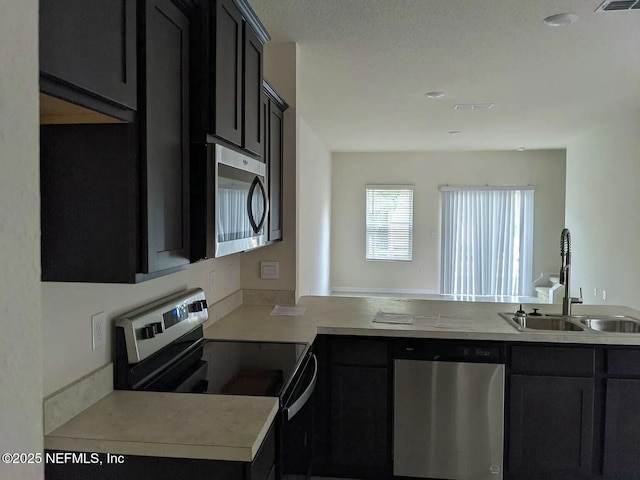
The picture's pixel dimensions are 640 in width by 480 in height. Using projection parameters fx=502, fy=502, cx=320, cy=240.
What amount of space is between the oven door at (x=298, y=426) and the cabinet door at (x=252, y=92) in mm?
1039

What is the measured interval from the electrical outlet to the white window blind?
7940mm

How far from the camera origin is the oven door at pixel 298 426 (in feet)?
5.78

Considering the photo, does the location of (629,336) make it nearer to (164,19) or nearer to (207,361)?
(207,361)

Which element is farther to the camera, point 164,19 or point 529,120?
point 529,120

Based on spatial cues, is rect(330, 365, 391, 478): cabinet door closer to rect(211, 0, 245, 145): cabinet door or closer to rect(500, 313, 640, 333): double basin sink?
rect(500, 313, 640, 333): double basin sink

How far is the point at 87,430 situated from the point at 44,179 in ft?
2.35

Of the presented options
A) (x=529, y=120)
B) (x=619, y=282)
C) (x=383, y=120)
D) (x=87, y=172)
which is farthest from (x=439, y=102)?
(x=87, y=172)

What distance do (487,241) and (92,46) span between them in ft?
28.6

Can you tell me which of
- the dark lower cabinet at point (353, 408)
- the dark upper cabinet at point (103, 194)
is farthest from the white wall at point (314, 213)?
the dark upper cabinet at point (103, 194)

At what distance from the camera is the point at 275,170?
3121mm

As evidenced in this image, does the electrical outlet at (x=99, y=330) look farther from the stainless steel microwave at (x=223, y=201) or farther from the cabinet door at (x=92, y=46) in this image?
the cabinet door at (x=92, y=46)

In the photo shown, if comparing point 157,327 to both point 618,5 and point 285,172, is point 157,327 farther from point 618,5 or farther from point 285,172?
point 618,5

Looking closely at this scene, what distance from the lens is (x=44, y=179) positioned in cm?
134

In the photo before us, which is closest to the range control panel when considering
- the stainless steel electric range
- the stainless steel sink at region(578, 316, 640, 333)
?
the stainless steel electric range
